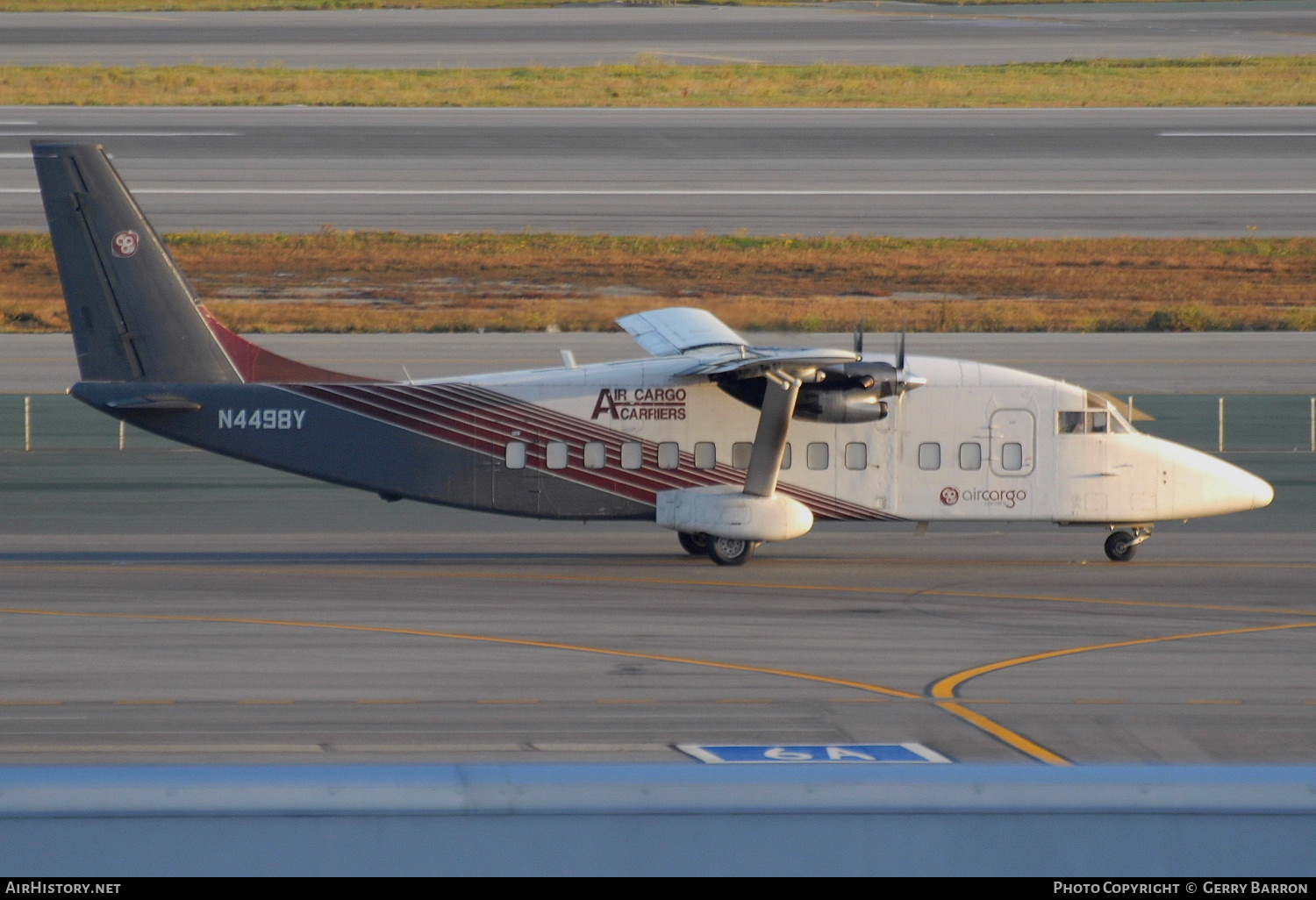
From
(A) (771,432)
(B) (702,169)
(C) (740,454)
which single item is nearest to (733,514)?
(C) (740,454)

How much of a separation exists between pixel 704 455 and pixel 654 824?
1889 cm

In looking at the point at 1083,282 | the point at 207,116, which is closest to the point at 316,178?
the point at 207,116

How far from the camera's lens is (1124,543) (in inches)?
972

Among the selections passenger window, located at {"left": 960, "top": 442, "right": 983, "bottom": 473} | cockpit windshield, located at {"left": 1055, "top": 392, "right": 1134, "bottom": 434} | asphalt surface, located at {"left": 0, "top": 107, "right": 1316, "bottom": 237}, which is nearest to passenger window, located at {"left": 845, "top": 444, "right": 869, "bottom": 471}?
passenger window, located at {"left": 960, "top": 442, "right": 983, "bottom": 473}

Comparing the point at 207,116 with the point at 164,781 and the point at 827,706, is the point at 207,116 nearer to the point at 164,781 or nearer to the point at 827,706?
the point at 827,706

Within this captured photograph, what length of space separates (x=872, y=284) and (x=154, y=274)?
85.6 ft

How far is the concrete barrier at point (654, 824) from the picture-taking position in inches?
210

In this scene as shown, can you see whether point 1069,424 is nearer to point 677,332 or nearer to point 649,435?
point 677,332

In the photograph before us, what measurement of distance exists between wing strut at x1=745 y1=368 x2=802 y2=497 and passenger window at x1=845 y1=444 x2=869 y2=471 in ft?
3.35

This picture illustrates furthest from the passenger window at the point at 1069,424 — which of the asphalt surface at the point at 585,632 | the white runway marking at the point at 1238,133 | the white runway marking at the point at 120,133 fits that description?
the white runway marking at the point at 120,133

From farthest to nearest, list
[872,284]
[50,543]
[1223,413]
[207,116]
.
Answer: [207,116] → [872,284] → [1223,413] → [50,543]

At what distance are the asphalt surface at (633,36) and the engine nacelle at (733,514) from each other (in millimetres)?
51261

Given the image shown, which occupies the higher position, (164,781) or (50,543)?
(164,781)

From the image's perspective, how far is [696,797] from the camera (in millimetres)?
5488
